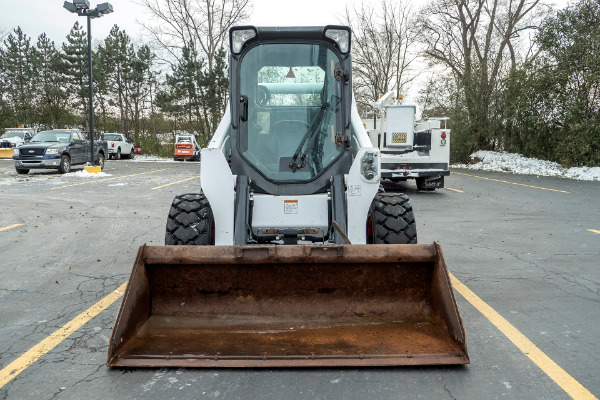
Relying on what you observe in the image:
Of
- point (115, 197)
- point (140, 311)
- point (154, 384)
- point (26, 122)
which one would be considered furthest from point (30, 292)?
point (26, 122)

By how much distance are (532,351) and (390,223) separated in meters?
1.68

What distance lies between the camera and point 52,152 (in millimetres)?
20812

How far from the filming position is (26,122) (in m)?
51.8

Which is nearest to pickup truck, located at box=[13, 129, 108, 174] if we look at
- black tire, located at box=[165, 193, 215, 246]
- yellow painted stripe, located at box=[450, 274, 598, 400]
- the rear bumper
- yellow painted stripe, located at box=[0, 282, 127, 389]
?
the rear bumper

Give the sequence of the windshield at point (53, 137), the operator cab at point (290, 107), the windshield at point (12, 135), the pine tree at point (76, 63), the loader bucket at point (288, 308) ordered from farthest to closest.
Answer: the pine tree at point (76, 63), the windshield at point (12, 135), the windshield at point (53, 137), the operator cab at point (290, 107), the loader bucket at point (288, 308)

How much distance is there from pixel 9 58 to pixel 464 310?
58.4 metres

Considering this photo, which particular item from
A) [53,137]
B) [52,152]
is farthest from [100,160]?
[52,152]

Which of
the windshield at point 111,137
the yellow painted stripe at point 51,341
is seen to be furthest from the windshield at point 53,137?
the yellow painted stripe at point 51,341

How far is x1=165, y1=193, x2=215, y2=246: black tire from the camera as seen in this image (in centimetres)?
479

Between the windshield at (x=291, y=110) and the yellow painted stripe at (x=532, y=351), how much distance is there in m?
1.93

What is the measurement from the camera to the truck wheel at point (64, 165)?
21078mm

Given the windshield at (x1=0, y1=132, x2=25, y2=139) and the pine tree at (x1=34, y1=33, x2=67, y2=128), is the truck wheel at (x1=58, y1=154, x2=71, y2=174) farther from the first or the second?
the pine tree at (x1=34, y1=33, x2=67, y2=128)

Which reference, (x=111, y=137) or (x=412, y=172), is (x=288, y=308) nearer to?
(x=412, y=172)

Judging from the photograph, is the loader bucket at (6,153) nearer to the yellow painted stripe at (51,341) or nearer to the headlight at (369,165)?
the yellow painted stripe at (51,341)
